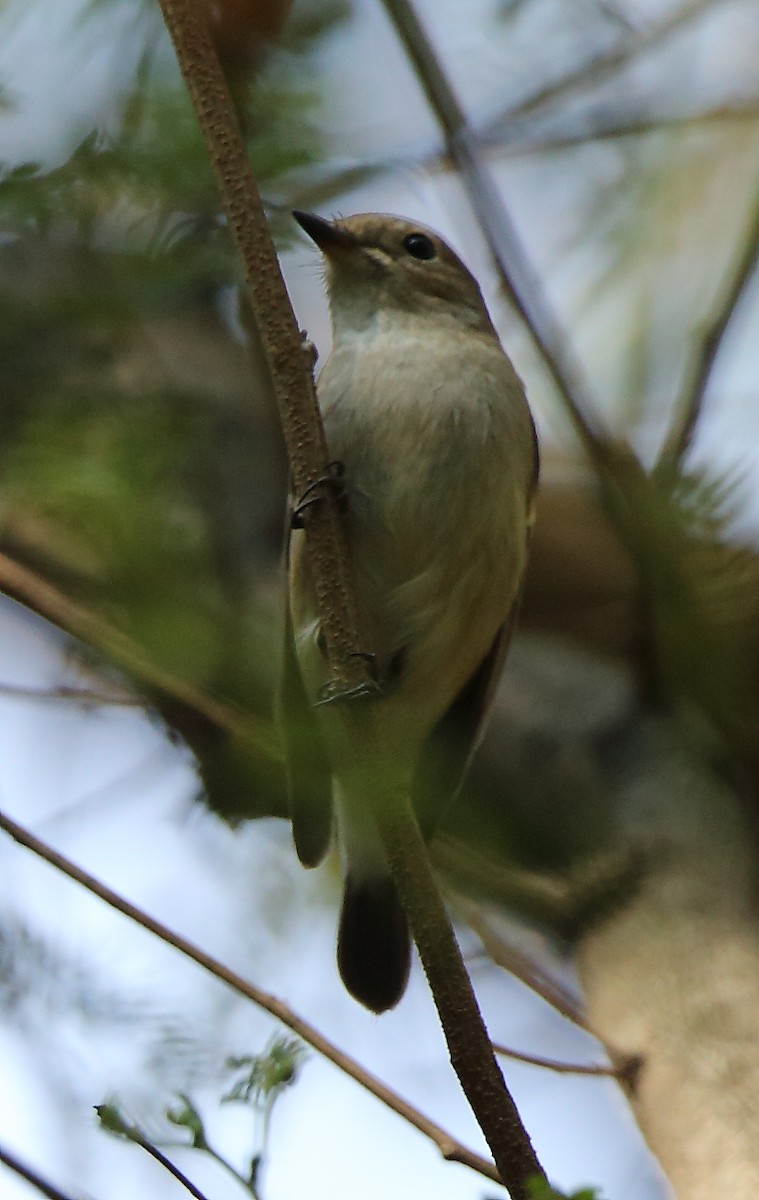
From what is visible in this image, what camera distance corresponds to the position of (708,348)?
8.64ft

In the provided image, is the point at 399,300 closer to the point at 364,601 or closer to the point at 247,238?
the point at 364,601

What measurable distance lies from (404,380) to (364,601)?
491mm

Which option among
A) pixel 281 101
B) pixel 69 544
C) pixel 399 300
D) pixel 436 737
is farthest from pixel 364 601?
pixel 281 101

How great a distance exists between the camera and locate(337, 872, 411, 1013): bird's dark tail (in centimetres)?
321

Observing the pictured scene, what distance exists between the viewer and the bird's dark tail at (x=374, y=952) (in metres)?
3.21

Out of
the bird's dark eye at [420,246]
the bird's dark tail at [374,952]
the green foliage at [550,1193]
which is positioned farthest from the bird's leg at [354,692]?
the bird's dark eye at [420,246]

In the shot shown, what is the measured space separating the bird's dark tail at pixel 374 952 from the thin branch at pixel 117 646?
854 mm

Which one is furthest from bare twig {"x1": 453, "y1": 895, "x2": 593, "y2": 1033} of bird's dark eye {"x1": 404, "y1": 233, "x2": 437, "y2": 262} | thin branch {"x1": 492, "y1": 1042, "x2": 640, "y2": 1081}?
bird's dark eye {"x1": 404, "y1": 233, "x2": 437, "y2": 262}

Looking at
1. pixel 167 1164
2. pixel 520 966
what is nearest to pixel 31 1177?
pixel 167 1164

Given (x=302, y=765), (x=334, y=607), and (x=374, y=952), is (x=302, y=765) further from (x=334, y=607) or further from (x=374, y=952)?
(x=374, y=952)

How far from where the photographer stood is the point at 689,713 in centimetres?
289

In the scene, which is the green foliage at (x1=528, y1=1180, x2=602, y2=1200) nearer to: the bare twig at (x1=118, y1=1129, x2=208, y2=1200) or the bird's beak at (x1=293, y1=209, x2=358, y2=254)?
the bare twig at (x1=118, y1=1129, x2=208, y2=1200)

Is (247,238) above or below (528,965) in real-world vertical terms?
above

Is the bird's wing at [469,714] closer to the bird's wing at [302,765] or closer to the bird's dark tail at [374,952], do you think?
the bird's wing at [302,765]
